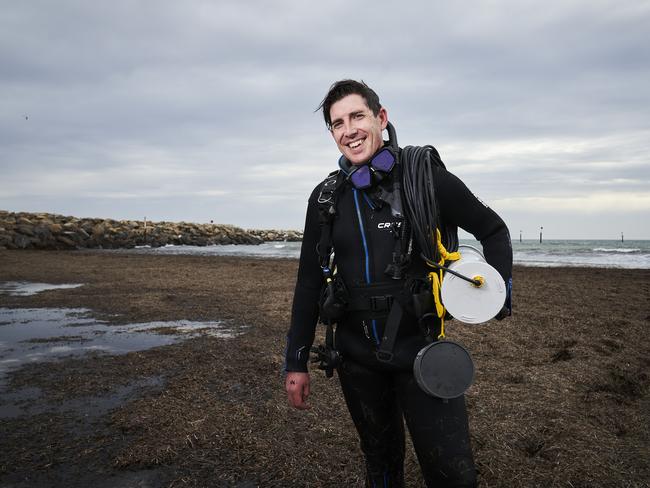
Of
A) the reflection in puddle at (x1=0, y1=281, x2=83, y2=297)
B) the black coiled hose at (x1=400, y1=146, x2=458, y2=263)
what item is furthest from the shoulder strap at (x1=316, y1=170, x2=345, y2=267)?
the reflection in puddle at (x1=0, y1=281, x2=83, y2=297)

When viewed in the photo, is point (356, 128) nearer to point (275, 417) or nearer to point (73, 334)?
point (275, 417)

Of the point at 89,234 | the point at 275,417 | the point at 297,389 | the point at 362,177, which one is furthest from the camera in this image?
the point at 89,234

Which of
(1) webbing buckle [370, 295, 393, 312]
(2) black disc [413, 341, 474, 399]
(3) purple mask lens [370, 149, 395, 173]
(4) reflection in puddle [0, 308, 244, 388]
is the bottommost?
(4) reflection in puddle [0, 308, 244, 388]

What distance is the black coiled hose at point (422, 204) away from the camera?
2.43 m

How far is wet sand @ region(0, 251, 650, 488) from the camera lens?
3.59m

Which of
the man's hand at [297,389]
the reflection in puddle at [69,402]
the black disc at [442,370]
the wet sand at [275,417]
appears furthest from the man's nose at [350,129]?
the reflection in puddle at [69,402]

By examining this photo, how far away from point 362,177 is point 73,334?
23.1 feet

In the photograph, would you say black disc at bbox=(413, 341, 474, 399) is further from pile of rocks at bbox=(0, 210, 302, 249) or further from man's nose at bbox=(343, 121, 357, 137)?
pile of rocks at bbox=(0, 210, 302, 249)

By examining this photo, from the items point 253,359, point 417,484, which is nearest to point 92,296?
point 253,359

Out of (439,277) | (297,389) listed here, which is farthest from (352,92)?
(297,389)

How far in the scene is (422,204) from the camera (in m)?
2.43

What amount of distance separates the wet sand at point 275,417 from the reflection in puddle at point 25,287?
759 centimetres

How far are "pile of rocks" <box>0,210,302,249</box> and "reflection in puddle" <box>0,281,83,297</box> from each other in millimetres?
17511

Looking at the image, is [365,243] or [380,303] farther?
[365,243]
